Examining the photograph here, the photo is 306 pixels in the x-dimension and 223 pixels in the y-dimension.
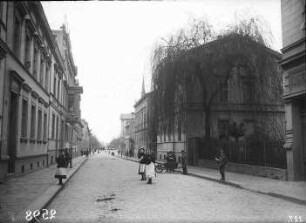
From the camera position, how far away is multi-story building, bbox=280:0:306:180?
1523 cm

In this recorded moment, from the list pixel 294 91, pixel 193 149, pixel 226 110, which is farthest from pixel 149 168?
pixel 226 110

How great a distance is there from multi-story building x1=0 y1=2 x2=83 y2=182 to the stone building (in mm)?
9017

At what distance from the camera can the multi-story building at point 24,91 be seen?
1453 centimetres

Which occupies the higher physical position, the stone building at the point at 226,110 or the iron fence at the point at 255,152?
the stone building at the point at 226,110

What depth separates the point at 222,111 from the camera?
1351 inches

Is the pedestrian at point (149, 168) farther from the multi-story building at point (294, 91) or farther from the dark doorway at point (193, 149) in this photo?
the dark doorway at point (193, 149)

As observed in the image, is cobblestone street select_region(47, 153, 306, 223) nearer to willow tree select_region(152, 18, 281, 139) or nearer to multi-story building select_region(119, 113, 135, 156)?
willow tree select_region(152, 18, 281, 139)

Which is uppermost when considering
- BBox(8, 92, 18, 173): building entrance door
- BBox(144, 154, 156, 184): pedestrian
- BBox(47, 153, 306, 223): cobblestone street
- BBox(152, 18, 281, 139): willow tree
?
BBox(152, 18, 281, 139): willow tree

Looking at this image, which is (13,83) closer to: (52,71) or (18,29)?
(18,29)

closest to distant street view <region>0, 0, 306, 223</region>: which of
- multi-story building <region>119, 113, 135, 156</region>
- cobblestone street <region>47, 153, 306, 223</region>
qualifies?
cobblestone street <region>47, 153, 306, 223</region>

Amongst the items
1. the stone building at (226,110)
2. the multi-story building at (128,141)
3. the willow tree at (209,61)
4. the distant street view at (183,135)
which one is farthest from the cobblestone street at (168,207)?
the multi-story building at (128,141)

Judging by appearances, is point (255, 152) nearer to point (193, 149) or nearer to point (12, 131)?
point (193, 149)

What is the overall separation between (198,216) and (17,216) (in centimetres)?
379

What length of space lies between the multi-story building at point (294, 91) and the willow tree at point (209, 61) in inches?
324
